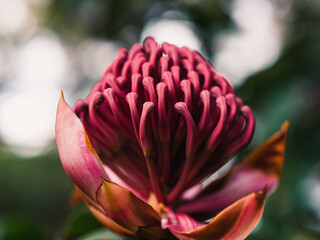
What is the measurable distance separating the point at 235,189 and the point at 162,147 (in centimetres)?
28

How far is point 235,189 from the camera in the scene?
967mm

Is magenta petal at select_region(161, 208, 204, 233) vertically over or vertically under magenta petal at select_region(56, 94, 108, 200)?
under

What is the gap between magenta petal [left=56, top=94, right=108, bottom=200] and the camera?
0.70m

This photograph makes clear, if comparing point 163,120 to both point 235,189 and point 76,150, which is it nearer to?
point 76,150

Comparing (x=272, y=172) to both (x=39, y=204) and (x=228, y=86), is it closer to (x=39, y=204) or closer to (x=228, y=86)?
(x=228, y=86)

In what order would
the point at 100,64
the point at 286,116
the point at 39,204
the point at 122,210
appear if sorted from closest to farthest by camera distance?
the point at 122,210 < the point at 286,116 < the point at 100,64 < the point at 39,204

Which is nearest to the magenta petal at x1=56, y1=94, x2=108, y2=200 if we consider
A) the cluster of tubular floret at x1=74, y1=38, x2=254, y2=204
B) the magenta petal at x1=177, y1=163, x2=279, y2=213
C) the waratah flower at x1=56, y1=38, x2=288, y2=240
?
the waratah flower at x1=56, y1=38, x2=288, y2=240

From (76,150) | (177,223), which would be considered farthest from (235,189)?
(76,150)

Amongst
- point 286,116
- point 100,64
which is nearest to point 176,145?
point 286,116

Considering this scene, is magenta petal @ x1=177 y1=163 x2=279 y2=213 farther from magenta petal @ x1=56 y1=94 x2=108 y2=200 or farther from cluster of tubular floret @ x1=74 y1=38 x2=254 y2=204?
magenta petal @ x1=56 y1=94 x2=108 y2=200

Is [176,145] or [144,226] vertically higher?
[176,145]

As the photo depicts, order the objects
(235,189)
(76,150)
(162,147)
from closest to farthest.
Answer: (76,150) → (162,147) → (235,189)

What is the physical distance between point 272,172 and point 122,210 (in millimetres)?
499

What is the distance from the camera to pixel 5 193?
276 inches
